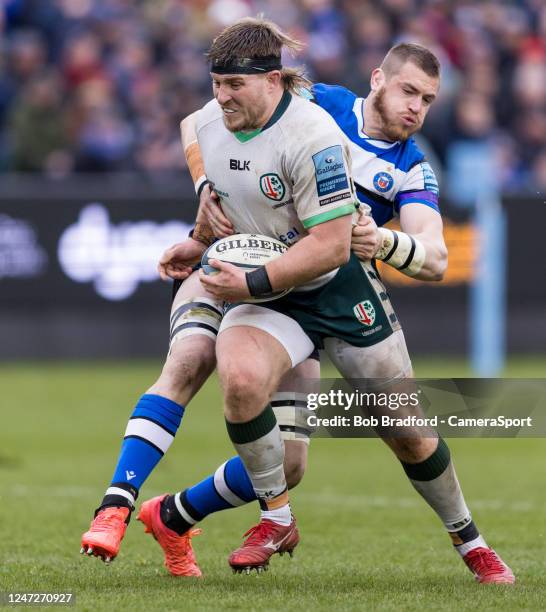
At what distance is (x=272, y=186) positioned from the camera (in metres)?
6.07

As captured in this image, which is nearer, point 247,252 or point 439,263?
point 247,252

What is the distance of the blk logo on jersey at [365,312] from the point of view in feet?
20.7

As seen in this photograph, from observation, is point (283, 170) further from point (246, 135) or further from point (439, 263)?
point (439, 263)

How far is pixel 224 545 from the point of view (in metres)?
7.65

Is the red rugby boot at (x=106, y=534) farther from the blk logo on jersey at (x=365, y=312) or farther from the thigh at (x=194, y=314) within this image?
the blk logo on jersey at (x=365, y=312)

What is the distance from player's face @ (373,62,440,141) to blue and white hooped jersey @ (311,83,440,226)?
3.2 inches

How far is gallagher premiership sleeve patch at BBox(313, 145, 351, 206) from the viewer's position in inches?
233

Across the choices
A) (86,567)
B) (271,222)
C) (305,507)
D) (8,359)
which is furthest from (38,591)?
(8,359)

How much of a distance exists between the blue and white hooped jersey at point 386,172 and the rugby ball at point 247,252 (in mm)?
605

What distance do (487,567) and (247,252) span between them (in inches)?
69.3

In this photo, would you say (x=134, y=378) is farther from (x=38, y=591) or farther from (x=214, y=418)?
(x=38, y=591)

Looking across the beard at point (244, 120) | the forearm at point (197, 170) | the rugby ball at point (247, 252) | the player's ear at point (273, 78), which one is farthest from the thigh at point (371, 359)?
the player's ear at point (273, 78)

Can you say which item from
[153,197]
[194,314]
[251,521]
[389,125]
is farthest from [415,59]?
[153,197]

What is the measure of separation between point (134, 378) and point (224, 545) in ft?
27.7
